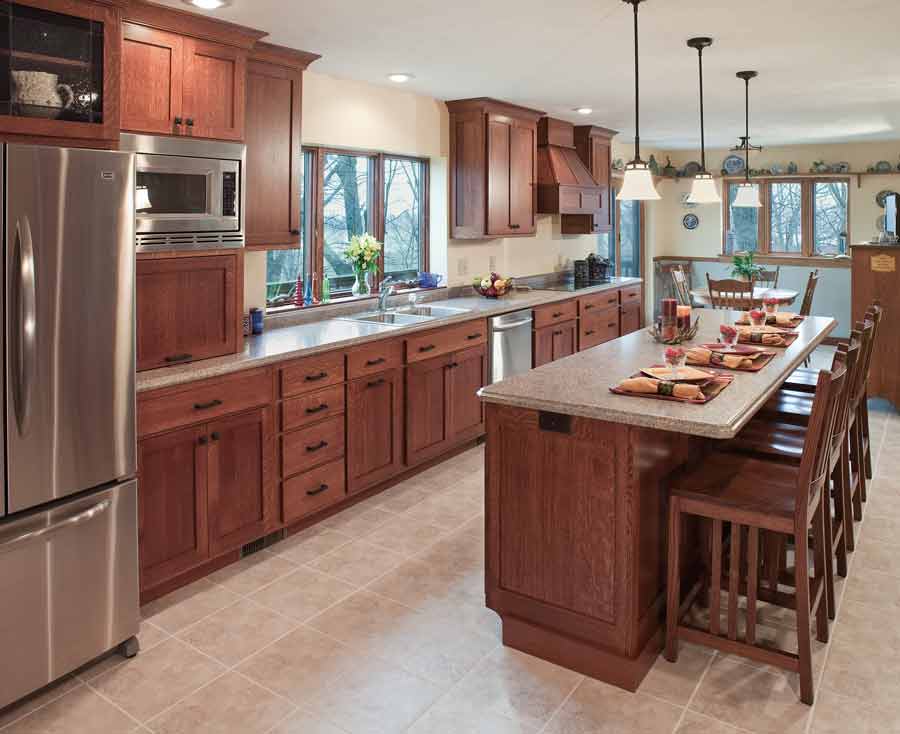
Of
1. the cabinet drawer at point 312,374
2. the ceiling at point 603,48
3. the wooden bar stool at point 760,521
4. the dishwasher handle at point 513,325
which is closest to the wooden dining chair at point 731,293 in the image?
the ceiling at point 603,48

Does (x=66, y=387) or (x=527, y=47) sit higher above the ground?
(x=527, y=47)

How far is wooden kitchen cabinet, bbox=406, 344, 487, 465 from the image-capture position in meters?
4.42

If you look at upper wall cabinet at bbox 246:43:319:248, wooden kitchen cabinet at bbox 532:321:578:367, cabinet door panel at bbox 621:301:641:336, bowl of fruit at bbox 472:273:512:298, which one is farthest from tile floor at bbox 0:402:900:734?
cabinet door panel at bbox 621:301:641:336

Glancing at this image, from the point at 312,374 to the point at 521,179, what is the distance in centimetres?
295

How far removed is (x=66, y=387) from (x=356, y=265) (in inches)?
102

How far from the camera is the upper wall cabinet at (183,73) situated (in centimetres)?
301

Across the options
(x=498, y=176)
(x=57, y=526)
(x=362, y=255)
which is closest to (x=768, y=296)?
(x=498, y=176)

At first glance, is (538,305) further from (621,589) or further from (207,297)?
(621,589)

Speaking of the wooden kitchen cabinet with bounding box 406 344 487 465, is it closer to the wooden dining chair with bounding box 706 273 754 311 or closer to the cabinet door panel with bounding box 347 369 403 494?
the cabinet door panel with bounding box 347 369 403 494

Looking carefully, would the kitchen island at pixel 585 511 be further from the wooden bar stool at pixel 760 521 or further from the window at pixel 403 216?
the window at pixel 403 216

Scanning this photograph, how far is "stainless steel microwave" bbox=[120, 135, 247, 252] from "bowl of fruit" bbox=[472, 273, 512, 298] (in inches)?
99.6

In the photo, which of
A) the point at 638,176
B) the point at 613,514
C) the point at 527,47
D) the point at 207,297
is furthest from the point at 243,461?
the point at 527,47

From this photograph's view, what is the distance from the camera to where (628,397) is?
2.56 m

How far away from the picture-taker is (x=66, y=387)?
7.67ft
